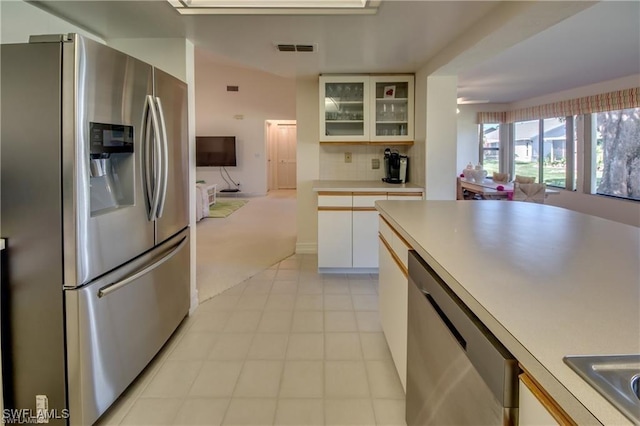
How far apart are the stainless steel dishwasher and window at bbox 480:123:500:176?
7.85 metres

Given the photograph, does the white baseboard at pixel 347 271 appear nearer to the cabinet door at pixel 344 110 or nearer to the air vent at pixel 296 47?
the cabinet door at pixel 344 110

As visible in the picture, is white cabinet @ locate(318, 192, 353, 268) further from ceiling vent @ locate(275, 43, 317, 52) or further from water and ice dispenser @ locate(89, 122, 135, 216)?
water and ice dispenser @ locate(89, 122, 135, 216)

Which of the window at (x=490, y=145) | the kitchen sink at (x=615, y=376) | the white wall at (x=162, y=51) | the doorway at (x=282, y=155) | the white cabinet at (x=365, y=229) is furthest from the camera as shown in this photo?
the doorway at (x=282, y=155)

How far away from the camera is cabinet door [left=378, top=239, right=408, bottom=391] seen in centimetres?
177

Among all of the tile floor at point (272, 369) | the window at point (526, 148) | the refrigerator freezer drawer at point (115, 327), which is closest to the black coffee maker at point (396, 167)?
the tile floor at point (272, 369)

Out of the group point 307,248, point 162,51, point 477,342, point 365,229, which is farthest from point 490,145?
point 477,342

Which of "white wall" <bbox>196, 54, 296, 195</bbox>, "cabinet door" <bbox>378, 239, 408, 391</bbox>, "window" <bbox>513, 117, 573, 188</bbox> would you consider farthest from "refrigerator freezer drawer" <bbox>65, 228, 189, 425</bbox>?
"white wall" <bbox>196, 54, 296, 195</bbox>

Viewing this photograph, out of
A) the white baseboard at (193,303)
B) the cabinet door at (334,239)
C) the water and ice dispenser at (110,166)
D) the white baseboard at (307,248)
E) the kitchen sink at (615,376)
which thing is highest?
the water and ice dispenser at (110,166)

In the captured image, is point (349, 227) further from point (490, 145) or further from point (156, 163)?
point (490, 145)

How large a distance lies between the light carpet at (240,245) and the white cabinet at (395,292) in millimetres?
1668

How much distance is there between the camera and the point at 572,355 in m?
0.64

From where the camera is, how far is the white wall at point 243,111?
32.1 feet

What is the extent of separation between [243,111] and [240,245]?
608cm

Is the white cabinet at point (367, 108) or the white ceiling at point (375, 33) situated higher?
the white ceiling at point (375, 33)
